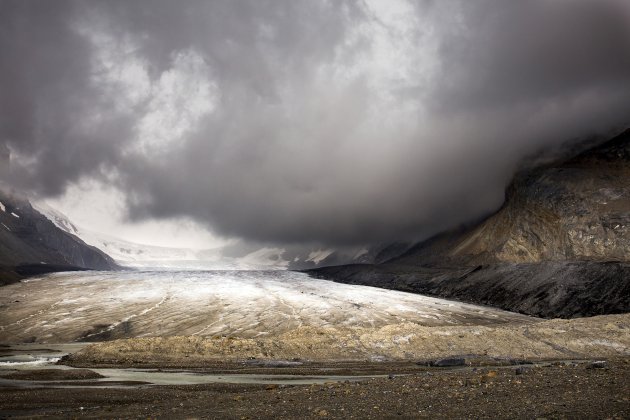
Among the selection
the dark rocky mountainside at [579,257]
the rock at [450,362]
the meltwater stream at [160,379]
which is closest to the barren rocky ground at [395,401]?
the meltwater stream at [160,379]

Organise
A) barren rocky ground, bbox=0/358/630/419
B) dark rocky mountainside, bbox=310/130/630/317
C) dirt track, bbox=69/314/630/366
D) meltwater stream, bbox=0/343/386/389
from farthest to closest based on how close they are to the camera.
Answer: dark rocky mountainside, bbox=310/130/630/317
dirt track, bbox=69/314/630/366
meltwater stream, bbox=0/343/386/389
barren rocky ground, bbox=0/358/630/419

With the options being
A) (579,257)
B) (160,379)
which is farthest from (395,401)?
(579,257)

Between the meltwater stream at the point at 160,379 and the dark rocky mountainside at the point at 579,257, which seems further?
the dark rocky mountainside at the point at 579,257

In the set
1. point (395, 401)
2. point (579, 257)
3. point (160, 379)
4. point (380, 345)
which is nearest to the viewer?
point (395, 401)

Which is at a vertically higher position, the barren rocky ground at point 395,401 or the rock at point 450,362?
the barren rocky ground at point 395,401

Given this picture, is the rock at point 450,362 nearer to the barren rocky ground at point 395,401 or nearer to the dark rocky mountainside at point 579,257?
the barren rocky ground at point 395,401

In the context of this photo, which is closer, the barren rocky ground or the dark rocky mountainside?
the barren rocky ground

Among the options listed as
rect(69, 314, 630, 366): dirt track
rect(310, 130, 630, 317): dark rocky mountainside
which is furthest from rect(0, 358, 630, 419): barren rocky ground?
rect(310, 130, 630, 317): dark rocky mountainside

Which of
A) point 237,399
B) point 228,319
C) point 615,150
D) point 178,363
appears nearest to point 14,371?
point 178,363

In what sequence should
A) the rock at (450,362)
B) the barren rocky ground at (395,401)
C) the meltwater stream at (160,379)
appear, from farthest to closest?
the rock at (450,362)
the meltwater stream at (160,379)
the barren rocky ground at (395,401)

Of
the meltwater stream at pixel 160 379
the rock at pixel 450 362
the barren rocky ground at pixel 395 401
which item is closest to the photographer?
the barren rocky ground at pixel 395 401

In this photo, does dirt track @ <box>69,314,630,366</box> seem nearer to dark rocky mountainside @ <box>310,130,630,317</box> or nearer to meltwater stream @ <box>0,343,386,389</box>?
meltwater stream @ <box>0,343,386,389</box>

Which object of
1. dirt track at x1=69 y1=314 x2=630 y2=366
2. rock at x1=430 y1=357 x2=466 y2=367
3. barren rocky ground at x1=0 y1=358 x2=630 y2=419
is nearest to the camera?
barren rocky ground at x1=0 y1=358 x2=630 y2=419

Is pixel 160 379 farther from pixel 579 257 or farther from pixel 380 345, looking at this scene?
pixel 579 257
